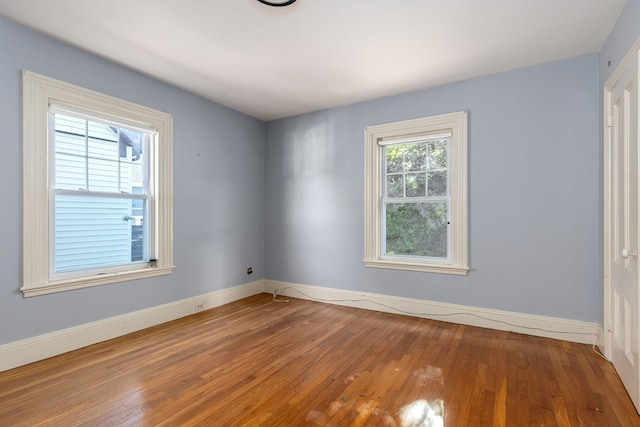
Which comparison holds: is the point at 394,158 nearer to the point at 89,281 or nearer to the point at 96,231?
the point at 96,231

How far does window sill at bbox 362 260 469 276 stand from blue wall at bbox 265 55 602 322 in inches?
2.8

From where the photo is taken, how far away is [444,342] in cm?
306

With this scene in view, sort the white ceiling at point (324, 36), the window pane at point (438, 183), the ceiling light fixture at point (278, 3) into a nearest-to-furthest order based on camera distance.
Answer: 1. the ceiling light fixture at point (278, 3)
2. the white ceiling at point (324, 36)
3. the window pane at point (438, 183)

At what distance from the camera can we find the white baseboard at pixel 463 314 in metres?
3.04

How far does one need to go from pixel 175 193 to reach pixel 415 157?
301 cm

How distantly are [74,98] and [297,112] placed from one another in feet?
8.88

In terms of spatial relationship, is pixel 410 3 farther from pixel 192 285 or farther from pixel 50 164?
pixel 192 285

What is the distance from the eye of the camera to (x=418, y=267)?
383cm

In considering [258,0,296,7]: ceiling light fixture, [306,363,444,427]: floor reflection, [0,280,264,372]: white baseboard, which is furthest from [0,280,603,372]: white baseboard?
[258,0,296,7]: ceiling light fixture

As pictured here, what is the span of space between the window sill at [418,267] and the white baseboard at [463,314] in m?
0.38

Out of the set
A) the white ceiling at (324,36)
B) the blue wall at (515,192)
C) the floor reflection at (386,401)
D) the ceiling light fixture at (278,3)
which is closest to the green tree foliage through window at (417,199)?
the blue wall at (515,192)

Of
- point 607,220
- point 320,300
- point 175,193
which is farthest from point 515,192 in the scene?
point 175,193

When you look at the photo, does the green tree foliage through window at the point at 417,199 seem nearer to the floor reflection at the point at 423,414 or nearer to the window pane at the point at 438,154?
the window pane at the point at 438,154

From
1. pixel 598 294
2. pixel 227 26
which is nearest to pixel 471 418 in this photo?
pixel 598 294
